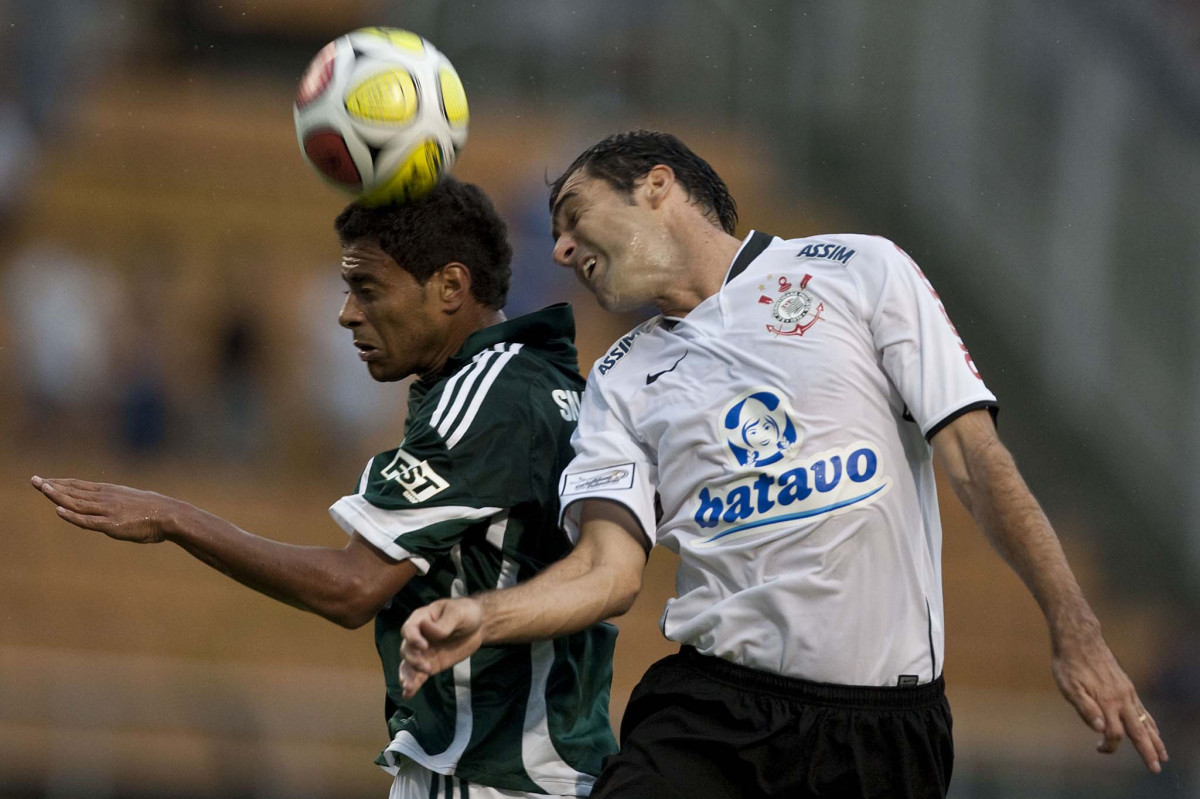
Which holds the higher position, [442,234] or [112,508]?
[442,234]

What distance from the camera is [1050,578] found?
3.29 metres

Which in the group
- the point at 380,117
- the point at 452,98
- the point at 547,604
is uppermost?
the point at 452,98

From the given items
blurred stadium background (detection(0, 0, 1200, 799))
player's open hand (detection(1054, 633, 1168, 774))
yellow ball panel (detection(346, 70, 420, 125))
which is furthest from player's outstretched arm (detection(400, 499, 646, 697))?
blurred stadium background (detection(0, 0, 1200, 799))

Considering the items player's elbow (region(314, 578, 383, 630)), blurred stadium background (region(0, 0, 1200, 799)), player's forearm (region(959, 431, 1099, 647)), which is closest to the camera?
player's forearm (region(959, 431, 1099, 647))

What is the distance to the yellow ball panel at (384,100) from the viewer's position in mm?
4375

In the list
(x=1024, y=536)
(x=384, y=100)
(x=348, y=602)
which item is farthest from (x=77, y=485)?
(x=1024, y=536)

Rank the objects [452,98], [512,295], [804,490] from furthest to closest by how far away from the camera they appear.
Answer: [512,295] → [452,98] → [804,490]

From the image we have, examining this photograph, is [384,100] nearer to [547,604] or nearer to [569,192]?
[569,192]

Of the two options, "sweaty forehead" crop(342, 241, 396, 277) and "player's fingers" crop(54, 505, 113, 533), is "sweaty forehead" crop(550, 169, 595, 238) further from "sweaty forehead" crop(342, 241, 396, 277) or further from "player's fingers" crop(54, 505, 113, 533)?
"player's fingers" crop(54, 505, 113, 533)

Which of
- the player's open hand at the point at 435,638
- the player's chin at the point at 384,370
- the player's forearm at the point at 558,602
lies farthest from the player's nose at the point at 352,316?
the player's open hand at the point at 435,638

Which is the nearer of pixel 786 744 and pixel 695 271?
pixel 786 744

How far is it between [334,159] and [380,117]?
17 centimetres

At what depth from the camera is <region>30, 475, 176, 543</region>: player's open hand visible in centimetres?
367

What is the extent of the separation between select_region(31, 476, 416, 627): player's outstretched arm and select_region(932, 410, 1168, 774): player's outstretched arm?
1.33m
